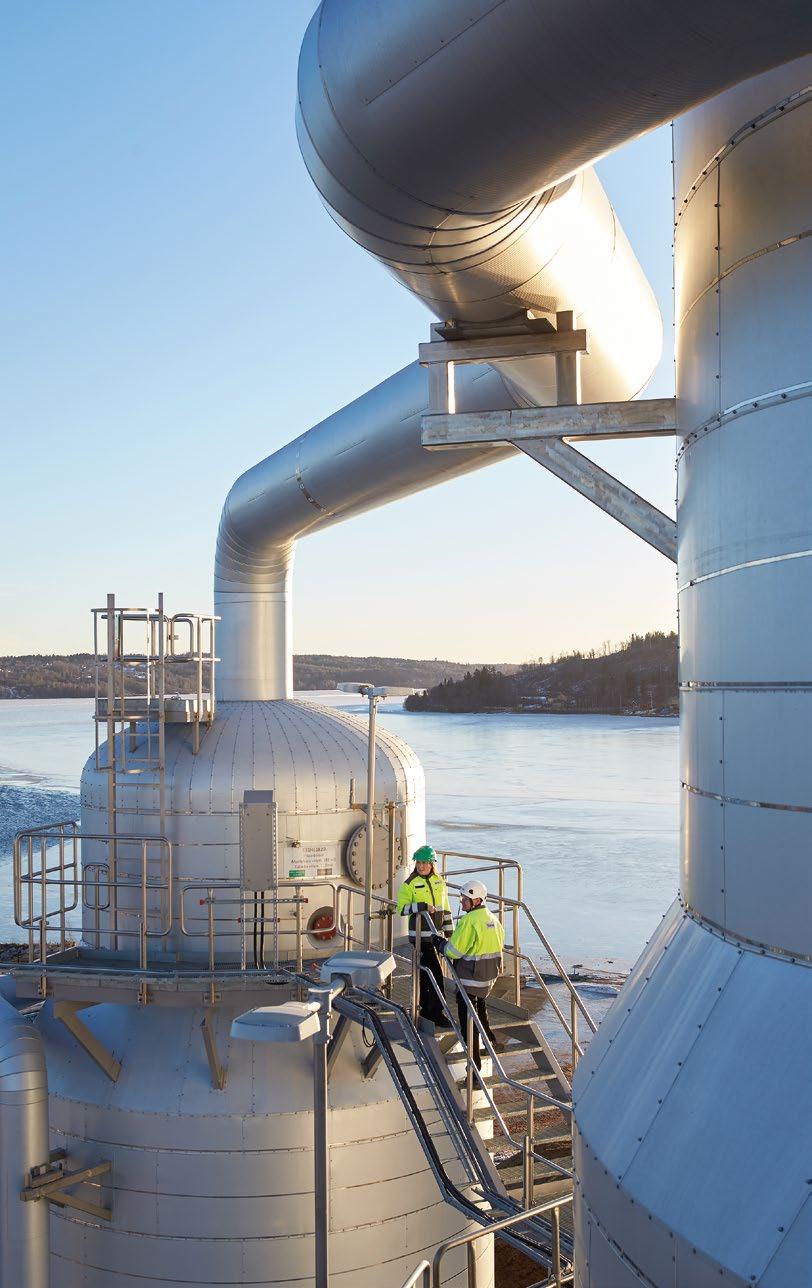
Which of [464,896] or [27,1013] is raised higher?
[464,896]

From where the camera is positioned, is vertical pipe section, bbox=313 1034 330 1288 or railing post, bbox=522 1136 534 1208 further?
railing post, bbox=522 1136 534 1208

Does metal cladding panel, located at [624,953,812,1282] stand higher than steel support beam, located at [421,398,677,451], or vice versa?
steel support beam, located at [421,398,677,451]

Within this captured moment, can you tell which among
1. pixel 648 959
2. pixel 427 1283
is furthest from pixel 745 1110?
pixel 427 1283

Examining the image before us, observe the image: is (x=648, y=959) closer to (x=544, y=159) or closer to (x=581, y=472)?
(x=581, y=472)

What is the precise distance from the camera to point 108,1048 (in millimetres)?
12992

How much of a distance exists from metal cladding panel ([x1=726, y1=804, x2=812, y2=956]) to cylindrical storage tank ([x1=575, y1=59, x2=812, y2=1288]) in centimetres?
1

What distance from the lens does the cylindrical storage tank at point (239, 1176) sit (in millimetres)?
12008

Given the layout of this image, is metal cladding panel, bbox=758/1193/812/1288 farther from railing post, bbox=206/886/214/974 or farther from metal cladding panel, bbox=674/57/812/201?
railing post, bbox=206/886/214/974

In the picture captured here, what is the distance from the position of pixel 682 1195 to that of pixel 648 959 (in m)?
1.67

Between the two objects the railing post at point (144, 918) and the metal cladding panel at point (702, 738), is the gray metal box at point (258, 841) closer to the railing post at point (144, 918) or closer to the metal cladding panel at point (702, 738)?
the railing post at point (144, 918)

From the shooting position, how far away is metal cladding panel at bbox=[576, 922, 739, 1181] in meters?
5.39

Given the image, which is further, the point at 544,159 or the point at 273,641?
the point at 273,641

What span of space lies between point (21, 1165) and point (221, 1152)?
212 centimetres

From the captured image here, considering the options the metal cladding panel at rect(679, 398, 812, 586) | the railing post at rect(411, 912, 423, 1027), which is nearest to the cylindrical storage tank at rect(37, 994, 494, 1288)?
the railing post at rect(411, 912, 423, 1027)
